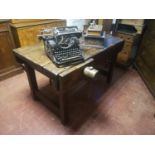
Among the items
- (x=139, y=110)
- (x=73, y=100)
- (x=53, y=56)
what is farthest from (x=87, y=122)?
(x=53, y=56)

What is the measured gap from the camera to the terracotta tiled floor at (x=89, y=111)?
1.48 meters

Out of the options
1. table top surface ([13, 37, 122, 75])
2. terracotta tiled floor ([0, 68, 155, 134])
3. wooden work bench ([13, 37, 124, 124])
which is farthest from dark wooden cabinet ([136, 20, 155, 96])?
table top surface ([13, 37, 122, 75])

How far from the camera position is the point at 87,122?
5.09 ft

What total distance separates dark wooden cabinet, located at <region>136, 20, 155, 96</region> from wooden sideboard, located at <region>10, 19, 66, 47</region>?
Result: 1667 mm

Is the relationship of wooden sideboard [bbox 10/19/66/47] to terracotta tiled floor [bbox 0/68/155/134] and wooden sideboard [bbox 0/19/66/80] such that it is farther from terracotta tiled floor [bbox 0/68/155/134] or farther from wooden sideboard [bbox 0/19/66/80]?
terracotta tiled floor [bbox 0/68/155/134]

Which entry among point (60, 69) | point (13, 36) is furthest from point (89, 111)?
point (13, 36)

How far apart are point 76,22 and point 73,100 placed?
1.85 m

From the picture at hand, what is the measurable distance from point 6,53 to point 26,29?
0.49 meters

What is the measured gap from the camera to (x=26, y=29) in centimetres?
207
